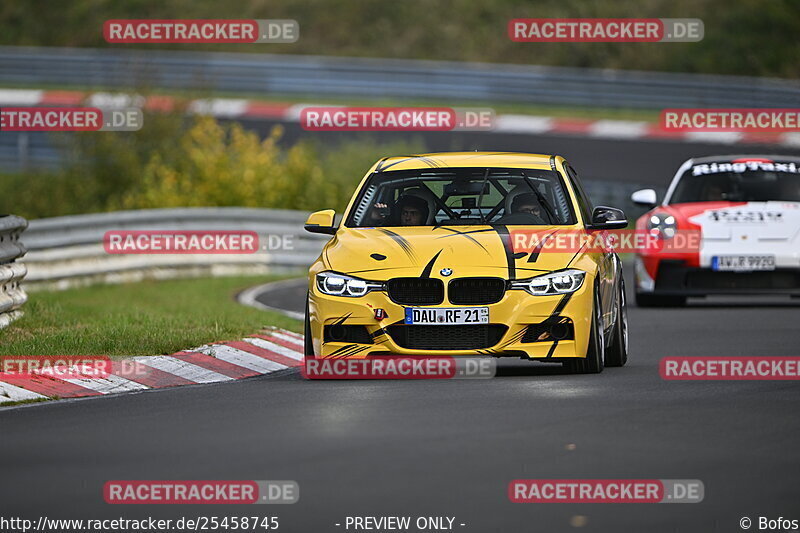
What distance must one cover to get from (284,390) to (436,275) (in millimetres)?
1221

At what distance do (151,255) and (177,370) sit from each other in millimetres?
11798

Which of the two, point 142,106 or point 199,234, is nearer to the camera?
point 199,234

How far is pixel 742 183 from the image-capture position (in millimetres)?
18734

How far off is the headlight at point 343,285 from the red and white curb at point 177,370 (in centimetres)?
118

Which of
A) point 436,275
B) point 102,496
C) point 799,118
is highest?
point 799,118

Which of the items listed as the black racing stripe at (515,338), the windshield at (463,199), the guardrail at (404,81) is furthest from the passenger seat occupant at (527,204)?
the guardrail at (404,81)

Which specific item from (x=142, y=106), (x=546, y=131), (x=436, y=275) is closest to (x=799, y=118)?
(x=546, y=131)

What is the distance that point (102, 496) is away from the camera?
7727 mm

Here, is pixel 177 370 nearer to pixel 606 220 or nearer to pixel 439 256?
pixel 439 256

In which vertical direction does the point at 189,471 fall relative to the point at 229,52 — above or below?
below

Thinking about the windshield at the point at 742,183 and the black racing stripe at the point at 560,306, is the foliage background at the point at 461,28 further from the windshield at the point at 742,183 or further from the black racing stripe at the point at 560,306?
the black racing stripe at the point at 560,306


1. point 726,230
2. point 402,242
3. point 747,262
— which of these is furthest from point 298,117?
point 402,242

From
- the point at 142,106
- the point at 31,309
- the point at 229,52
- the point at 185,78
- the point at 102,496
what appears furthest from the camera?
the point at 229,52

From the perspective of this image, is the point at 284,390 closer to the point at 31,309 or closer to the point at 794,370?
the point at 794,370
